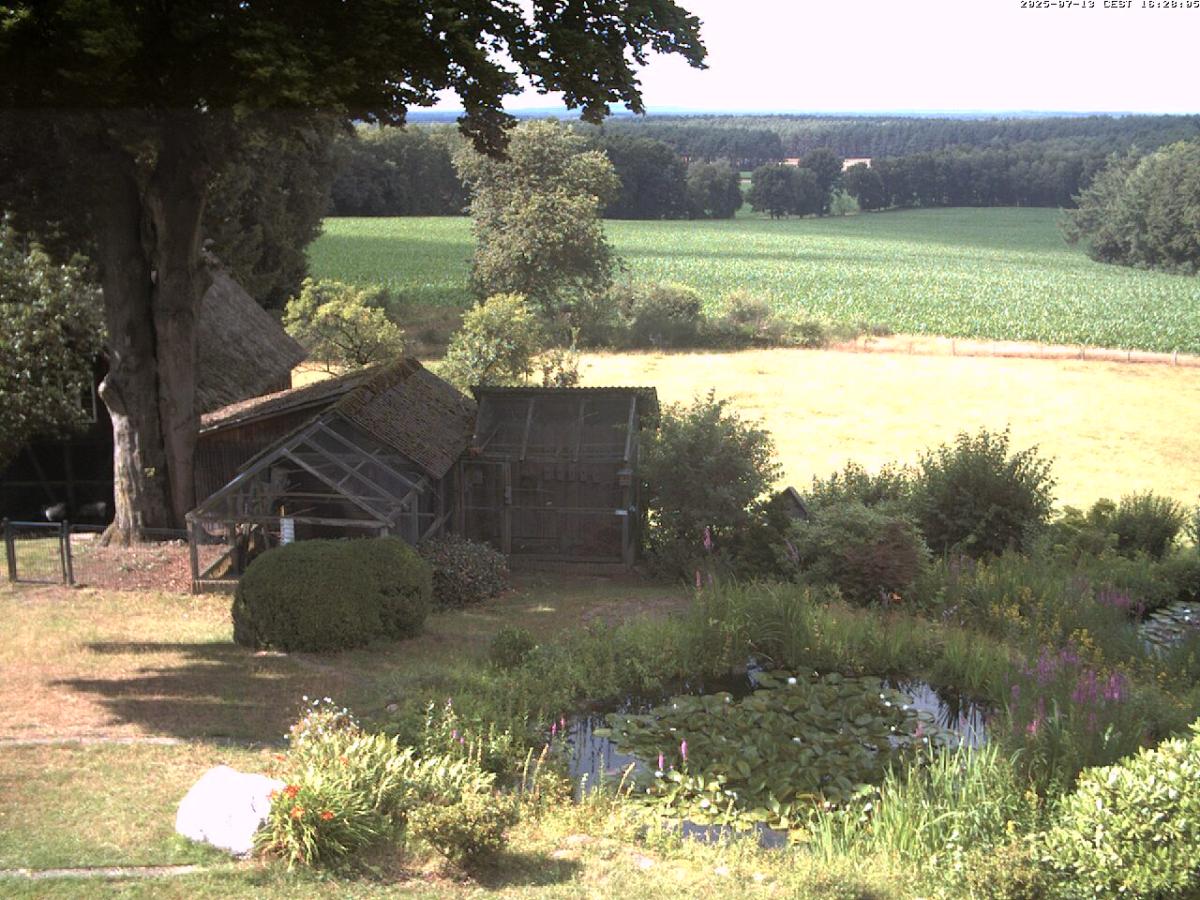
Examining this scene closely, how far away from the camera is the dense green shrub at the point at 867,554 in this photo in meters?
20.6

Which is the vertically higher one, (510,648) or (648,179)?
(648,179)

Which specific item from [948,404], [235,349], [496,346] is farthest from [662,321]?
[235,349]

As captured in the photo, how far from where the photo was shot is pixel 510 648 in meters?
16.2

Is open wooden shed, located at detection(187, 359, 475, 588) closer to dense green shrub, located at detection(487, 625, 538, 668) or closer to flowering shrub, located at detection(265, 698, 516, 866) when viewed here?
dense green shrub, located at detection(487, 625, 538, 668)

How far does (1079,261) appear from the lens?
101 metres

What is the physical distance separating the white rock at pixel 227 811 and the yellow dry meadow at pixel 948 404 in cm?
2416

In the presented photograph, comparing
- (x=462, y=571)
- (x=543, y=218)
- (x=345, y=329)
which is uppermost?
(x=543, y=218)

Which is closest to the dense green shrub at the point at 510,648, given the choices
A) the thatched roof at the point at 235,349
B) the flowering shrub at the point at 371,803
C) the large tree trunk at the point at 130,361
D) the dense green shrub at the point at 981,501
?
the flowering shrub at the point at 371,803

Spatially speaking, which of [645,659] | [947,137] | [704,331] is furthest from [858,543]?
[947,137]

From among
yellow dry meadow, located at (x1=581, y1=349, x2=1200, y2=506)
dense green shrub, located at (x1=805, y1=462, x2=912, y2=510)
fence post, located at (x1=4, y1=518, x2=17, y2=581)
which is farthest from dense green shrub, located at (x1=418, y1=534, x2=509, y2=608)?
yellow dry meadow, located at (x1=581, y1=349, x2=1200, y2=506)

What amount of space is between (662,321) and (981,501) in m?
33.8

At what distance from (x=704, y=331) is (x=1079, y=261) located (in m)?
57.2

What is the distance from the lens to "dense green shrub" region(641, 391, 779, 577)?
2295 centimetres

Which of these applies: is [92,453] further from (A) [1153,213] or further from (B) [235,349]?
(A) [1153,213]
